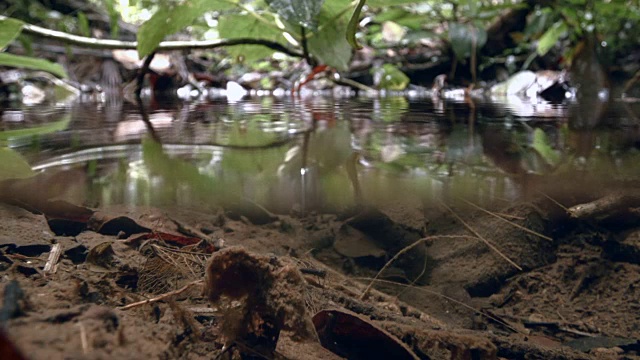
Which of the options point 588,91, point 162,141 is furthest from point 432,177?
point 588,91

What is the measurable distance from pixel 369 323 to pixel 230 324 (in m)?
0.16

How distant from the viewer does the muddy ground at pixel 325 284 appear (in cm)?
51

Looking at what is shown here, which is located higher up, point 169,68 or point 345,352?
point 169,68

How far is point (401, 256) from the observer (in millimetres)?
864

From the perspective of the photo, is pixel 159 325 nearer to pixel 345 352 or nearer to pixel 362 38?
pixel 345 352

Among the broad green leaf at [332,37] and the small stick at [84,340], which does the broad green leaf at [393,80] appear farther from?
the small stick at [84,340]

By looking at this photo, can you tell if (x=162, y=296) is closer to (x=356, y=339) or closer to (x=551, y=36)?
(x=356, y=339)

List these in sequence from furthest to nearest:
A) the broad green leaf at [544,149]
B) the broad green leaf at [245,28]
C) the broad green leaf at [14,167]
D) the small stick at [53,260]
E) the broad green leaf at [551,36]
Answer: the broad green leaf at [551,36], the broad green leaf at [245,28], the broad green leaf at [544,149], the broad green leaf at [14,167], the small stick at [53,260]

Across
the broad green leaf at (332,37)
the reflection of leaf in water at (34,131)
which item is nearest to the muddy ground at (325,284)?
the reflection of leaf in water at (34,131)

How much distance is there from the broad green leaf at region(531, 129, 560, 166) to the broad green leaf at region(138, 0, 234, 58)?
1053mm

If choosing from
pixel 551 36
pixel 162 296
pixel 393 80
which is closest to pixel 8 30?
pixel 162 296

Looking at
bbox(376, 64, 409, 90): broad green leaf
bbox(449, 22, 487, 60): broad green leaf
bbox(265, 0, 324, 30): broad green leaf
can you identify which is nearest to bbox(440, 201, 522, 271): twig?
bbox(265, 0, 324, 30): broad green leaf

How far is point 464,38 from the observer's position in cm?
345

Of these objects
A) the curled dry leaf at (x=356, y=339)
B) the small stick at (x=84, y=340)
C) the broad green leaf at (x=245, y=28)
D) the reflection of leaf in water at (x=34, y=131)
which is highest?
the broad green leaf at (x=245, y=28)
